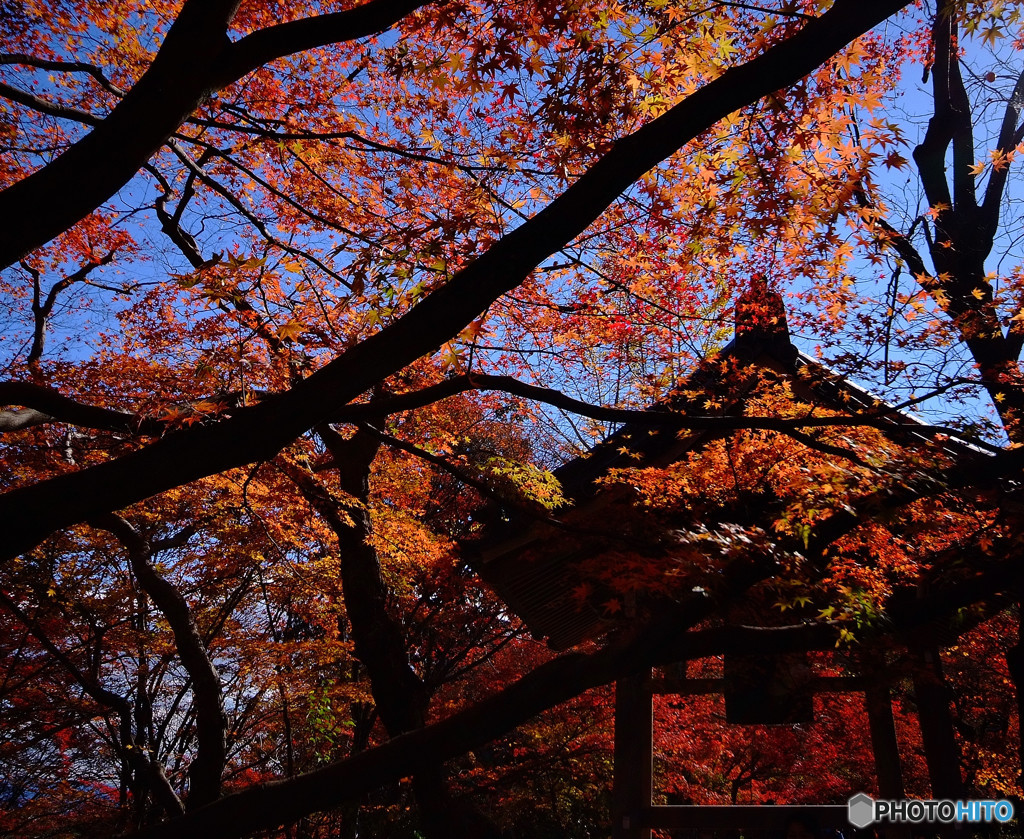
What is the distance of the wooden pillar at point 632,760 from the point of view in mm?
6074

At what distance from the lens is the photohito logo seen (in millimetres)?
5926

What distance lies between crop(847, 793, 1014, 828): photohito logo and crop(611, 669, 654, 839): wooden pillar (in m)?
1.83

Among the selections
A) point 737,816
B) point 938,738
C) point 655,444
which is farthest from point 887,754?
point 655,444

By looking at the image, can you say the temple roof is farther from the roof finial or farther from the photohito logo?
the photohito logo

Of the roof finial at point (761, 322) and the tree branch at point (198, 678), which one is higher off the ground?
the roof finial at point (761, 322)

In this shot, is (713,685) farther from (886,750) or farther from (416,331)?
(416,331)

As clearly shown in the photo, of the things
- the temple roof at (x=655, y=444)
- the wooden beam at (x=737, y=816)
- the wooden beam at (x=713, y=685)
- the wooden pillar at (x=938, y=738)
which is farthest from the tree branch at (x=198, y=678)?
the wooden pillar at (x=938, y=738)

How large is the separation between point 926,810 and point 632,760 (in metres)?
2.94

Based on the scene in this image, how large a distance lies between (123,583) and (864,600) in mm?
10731

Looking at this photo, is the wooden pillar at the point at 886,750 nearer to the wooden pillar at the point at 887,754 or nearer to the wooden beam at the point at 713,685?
the wooden pillar at the point at 887,754

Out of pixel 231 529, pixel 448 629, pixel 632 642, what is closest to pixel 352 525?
pixel 231 529

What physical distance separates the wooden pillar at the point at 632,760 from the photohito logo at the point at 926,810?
183 cm

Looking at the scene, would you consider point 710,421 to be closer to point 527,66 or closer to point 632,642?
point 632,642

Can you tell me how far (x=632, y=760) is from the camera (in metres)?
6.29
